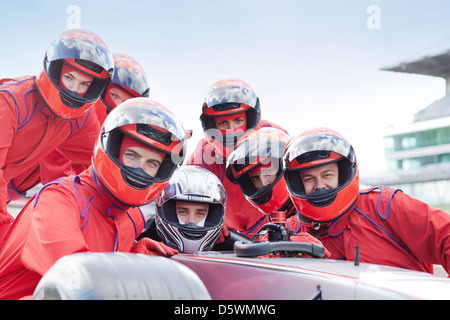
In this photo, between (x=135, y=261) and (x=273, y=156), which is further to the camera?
(x=273, y=156)

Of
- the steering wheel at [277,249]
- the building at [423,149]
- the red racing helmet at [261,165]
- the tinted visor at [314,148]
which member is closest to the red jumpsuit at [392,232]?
the tinted visor at [314,148]

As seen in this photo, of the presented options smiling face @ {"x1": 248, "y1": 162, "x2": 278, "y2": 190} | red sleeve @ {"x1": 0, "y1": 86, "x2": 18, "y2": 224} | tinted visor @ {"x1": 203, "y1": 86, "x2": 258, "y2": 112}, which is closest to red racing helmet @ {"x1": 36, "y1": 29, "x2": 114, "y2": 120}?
red sleeve @ {"x1": 0, "y1": 86, "x2": 18, "y2": 224}

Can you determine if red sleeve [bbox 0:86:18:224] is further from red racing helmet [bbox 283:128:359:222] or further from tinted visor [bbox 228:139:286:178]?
red racing helmet [bbox 283:128:359:222]

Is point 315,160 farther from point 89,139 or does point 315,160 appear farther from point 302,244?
point 89,139

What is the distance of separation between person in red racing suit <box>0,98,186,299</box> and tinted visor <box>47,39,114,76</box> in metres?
1.37

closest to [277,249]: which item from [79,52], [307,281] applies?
[307,281]

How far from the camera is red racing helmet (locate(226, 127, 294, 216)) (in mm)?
3859

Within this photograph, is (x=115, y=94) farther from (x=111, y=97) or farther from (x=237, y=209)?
(x=237, y=209)

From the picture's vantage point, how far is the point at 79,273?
1580 millimetres

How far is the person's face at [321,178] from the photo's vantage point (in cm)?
327

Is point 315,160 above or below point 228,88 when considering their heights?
below

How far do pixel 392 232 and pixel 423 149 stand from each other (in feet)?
151

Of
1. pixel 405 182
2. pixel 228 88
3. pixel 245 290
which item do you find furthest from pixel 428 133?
pixel 245 290

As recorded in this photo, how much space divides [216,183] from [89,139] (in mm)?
1968
